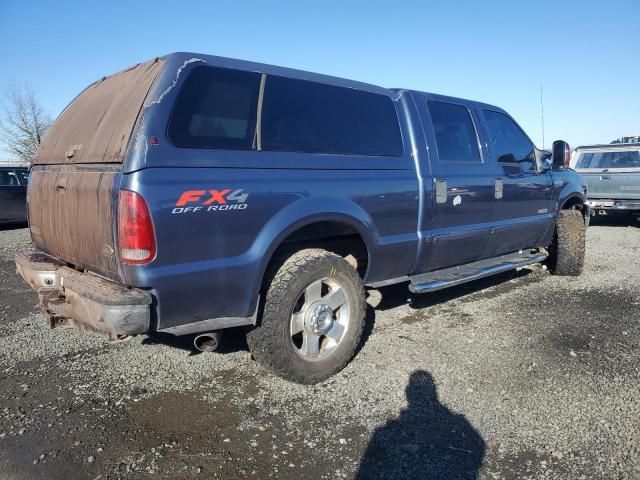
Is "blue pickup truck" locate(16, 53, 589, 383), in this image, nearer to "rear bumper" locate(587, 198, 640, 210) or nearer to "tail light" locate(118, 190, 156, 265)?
"tail light" locate(118, 190, 156, 265)

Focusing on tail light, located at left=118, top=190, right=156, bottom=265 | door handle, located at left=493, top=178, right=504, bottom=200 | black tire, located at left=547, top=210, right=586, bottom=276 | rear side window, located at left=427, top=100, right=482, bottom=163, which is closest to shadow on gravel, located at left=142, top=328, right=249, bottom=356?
tail light, located at left=118, top=190, right=156, bottom=265

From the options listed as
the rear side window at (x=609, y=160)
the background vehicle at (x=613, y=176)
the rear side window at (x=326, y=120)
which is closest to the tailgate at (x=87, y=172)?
the rear side window at (x=326, y=120)

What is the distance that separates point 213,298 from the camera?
9.12 ft

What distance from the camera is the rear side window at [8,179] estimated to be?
11758 mm

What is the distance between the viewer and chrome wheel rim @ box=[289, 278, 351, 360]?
3.22m

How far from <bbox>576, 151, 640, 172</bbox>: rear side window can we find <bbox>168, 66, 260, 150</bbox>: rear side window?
413 inches

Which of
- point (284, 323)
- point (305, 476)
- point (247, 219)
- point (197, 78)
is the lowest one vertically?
point (305, 476)

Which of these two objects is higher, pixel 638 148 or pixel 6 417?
pixel 638 148

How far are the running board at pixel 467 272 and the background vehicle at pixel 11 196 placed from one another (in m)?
11.1

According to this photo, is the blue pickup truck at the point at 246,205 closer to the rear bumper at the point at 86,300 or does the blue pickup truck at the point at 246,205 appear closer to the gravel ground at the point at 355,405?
the rear bumper at the point at 86,300

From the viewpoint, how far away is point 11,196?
1181 centimetres

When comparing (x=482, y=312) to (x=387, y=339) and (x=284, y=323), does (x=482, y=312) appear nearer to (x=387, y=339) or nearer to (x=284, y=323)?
(x=387, y=339)

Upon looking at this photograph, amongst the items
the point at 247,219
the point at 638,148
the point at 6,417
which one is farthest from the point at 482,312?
the point at 638,148

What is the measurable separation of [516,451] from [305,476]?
1.10 meters
